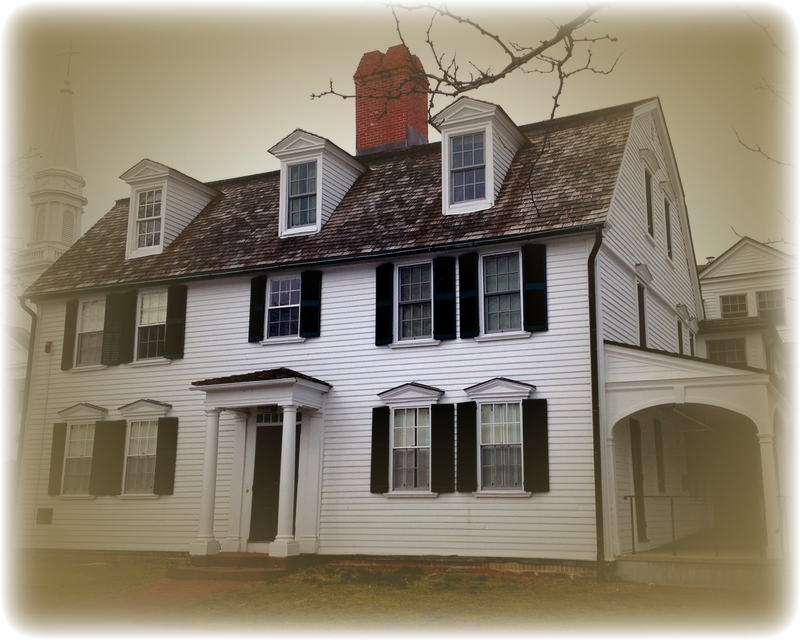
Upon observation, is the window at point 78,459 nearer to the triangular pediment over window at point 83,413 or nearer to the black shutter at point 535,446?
the triangular pediment over window at point 83,413

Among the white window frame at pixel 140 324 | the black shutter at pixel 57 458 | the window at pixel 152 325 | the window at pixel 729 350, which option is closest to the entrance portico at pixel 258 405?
the white window frame at pixel 140 324

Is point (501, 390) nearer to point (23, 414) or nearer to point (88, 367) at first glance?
point (88, 367)

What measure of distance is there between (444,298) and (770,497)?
6.28m

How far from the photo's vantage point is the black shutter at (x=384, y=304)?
15.4 m

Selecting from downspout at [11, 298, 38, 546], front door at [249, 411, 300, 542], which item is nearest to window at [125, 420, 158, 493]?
front door at [249, 411, 300, 542]

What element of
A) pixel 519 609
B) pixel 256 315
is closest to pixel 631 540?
pixel 519 609

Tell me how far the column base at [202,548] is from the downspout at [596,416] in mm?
7048

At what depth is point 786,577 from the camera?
11891 mm

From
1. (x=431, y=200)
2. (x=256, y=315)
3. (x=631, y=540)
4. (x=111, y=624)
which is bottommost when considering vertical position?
(x=111, y=624)

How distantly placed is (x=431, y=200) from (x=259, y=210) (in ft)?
14.6

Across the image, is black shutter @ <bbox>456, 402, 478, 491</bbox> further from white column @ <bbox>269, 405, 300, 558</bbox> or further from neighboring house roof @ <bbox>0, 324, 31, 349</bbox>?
neighboring house roof @ <bbox>0, 324, 31, 349</bbox>

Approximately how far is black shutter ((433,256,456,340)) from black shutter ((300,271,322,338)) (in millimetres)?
2509

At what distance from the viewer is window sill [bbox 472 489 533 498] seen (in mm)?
13742

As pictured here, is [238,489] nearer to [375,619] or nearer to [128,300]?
[128,300]
